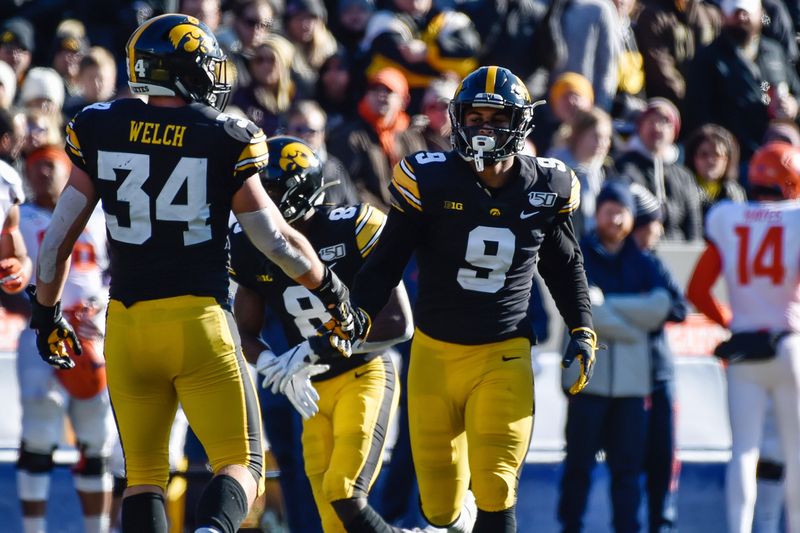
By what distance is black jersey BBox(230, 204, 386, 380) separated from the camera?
19.9ft

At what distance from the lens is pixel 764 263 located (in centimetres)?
730

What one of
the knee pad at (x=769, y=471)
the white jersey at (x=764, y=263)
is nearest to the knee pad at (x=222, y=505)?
the white jersey at (x=764, y=263)

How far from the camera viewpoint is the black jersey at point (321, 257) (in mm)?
6074

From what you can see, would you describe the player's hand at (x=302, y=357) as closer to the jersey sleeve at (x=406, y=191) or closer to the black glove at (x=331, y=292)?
the black glove at (x=331, y=292)

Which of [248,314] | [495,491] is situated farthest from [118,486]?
[495,491]

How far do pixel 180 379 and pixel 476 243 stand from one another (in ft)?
4.09

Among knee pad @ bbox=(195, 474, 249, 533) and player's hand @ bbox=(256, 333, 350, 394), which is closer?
knee pad @ bbox=(195, 474, 249, 533)

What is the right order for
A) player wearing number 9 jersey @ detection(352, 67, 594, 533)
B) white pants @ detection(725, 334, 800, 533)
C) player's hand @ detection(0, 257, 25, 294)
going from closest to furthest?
1. player wearing number 9 jersey @ detection(352, 67, 594, 533)
2. player's hand @ detection(0, 257, 25, 294)
3. white pants @ detection(725, 334, 800, 533)

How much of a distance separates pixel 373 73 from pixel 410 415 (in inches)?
173

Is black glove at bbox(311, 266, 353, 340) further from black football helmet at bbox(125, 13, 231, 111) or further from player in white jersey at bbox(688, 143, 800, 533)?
player in white jersey at bbox(688, 143, 800, 533)

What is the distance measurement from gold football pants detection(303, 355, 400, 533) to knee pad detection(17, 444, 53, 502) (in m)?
1.78

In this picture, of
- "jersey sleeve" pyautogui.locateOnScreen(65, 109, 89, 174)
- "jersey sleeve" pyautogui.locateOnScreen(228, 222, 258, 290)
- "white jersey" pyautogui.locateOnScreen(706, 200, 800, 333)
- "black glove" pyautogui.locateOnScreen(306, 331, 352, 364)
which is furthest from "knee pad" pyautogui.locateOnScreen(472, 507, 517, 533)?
"white jersey" pyautogui.locateOnScreen(706, 200, 800, 333)

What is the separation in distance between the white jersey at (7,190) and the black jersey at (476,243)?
5.69 feet

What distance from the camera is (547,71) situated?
10391 millimetres
